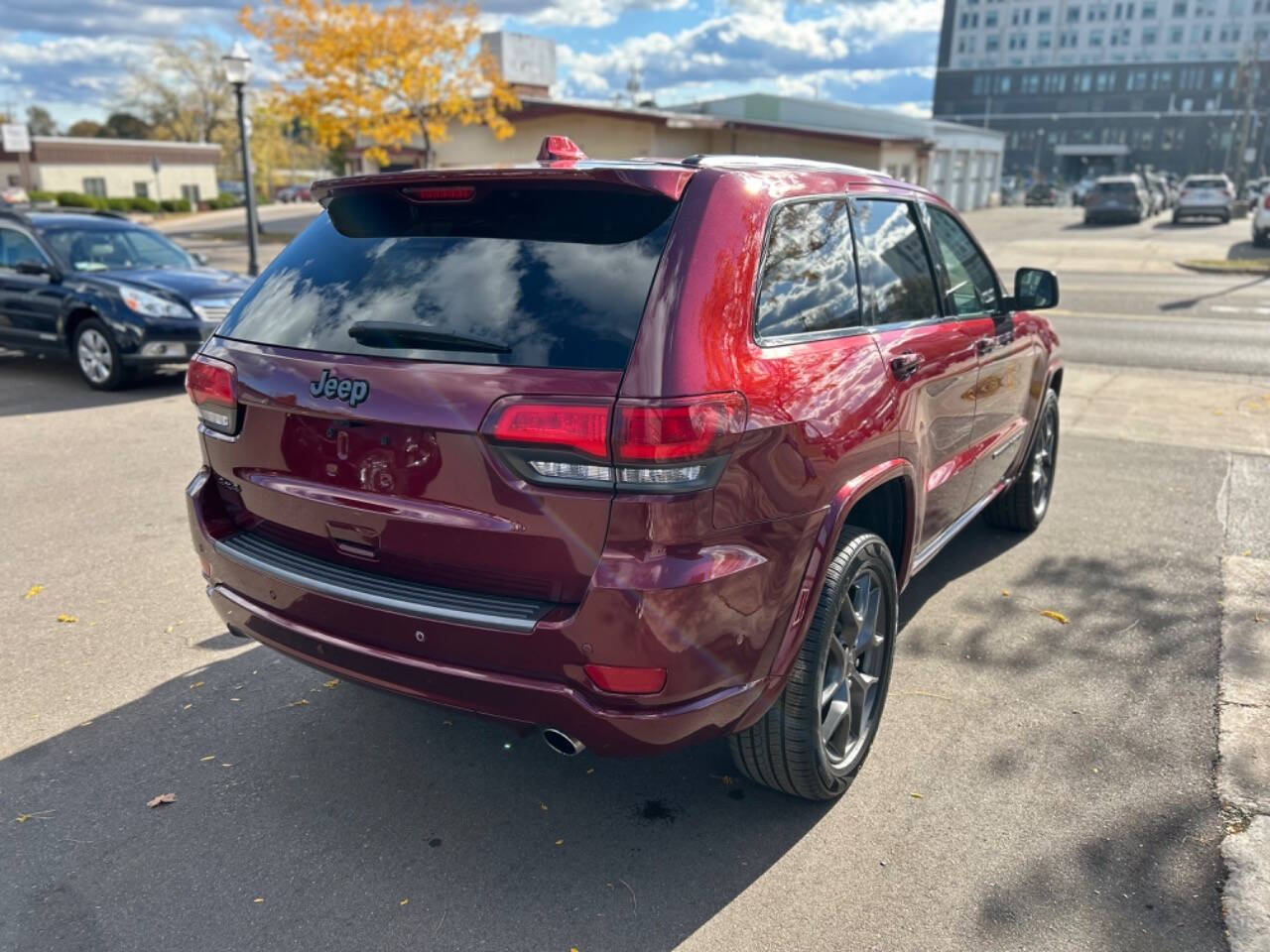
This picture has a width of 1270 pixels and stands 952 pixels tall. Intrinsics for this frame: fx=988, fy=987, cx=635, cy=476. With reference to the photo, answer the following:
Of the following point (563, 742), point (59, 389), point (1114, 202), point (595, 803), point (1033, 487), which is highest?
point (1114, 202)

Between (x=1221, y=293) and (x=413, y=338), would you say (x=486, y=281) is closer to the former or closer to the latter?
(x=413, y=338)

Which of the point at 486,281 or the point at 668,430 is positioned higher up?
the point at 486,281

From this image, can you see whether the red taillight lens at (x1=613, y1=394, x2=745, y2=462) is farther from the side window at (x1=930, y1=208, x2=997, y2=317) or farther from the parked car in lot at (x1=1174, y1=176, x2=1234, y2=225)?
the parked car in lot at (x1=1174, y1=176, x2=1234, y2=225)

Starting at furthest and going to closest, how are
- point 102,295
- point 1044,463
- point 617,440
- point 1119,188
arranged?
point 1119,188 < point 102,295 < point 1044,463 < point 617,440

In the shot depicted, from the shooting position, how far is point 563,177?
103 inches

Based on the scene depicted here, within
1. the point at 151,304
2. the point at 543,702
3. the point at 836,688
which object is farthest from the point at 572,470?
the point at 151,304

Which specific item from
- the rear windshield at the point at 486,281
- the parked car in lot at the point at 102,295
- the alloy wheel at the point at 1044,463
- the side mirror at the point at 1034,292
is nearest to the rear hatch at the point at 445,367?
the rear windshield at the point at 486,281

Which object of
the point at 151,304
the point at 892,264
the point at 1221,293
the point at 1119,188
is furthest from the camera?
the point at 1119,188

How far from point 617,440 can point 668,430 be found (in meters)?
0.12

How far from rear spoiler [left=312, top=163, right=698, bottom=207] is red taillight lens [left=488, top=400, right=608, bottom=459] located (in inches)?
25.4

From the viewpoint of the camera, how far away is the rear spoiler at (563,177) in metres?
2.56

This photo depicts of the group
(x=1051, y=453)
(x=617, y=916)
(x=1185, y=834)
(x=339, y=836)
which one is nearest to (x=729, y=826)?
Result: (x=617, y=916)

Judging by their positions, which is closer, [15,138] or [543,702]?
[543,702]

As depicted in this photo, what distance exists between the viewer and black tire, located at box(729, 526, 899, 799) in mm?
2807
